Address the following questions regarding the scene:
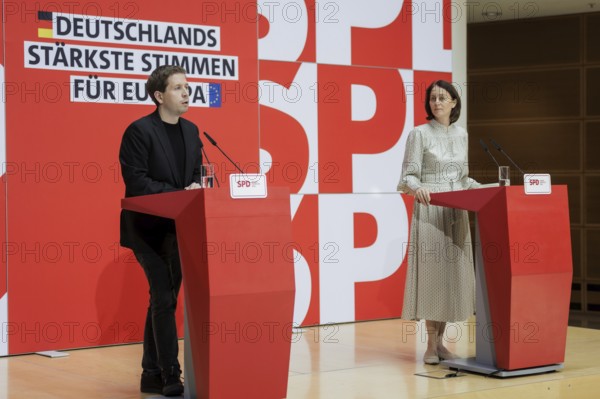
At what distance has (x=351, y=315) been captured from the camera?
675 cm

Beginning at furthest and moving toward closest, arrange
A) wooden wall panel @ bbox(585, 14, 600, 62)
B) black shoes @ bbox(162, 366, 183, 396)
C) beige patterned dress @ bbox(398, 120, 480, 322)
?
wooden wall panel @ bbox(585, 14, 600, 62), beige patterned dress @ bbox(398, 120, 480, 322), black shoes @ bbox(162, 366, 183, 396)

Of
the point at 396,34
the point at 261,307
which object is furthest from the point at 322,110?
the point at 261,307

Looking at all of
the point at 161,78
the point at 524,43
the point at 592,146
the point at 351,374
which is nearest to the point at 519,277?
the point at 351,374

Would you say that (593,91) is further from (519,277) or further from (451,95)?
(519,277)

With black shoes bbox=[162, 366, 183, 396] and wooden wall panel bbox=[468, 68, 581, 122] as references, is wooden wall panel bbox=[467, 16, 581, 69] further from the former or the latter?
black shoes bbox=[162, 366, 183, 396]

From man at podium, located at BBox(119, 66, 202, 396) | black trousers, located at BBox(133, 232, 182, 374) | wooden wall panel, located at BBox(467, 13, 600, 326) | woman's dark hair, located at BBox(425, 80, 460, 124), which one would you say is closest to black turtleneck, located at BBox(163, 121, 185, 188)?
man at podium, located at BBox(119, 66, 202, 396)

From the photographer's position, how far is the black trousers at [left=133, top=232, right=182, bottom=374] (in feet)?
13.6

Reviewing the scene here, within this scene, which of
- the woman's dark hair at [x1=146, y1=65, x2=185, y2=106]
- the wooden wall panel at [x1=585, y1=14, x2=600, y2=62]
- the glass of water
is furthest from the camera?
the wooden wall panel at [x1=585, y1=14, x2=600, y2=62]

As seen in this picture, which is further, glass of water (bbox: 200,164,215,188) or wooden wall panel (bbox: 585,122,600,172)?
wooden wall panel (bbox: 585,122,600,172)

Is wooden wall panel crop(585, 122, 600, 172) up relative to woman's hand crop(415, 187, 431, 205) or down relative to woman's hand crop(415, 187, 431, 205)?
up

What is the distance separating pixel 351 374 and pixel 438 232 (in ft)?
2.94

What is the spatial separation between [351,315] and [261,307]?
9.82 feet

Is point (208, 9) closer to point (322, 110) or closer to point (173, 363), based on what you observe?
point (322, 110)

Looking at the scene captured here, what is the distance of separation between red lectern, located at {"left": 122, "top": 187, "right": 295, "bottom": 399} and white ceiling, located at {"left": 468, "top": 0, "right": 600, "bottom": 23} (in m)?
4.47
